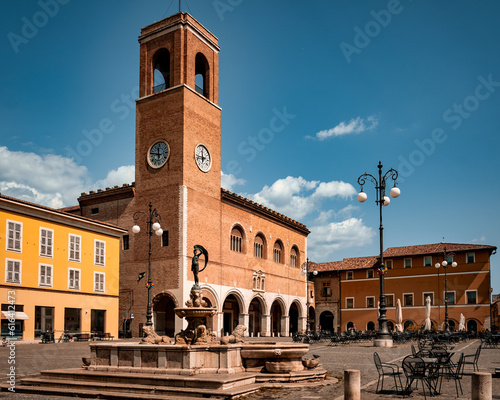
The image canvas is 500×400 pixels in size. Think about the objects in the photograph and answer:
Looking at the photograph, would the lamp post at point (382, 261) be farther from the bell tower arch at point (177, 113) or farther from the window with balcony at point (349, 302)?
the window with balcony at point (349, 302)

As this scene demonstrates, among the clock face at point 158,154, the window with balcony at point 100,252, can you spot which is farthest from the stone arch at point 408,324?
the window with balcony at point 100,252

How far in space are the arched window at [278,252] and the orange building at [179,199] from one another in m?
5.15

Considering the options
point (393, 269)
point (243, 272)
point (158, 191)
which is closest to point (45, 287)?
point (158, 191)

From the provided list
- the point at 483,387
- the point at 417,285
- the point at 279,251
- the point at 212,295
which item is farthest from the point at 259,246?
the point at 483,387

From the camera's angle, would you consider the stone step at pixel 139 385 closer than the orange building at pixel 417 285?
Yes

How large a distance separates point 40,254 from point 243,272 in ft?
61.8

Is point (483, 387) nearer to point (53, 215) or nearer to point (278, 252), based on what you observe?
point (53, 215)

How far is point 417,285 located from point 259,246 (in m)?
19.1

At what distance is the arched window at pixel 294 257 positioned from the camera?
188 ft

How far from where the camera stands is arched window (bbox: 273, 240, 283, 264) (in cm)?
5344

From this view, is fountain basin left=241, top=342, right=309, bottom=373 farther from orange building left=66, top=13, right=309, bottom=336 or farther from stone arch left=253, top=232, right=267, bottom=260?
stone arch left=253, top=232, right=267, bottom=260

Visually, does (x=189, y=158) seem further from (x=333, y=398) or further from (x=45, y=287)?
(x=333, y=398)

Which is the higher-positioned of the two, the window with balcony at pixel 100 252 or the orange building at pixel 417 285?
the window with balcony at pixel 100 252

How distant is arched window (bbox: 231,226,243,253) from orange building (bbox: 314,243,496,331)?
2039 centimetres
